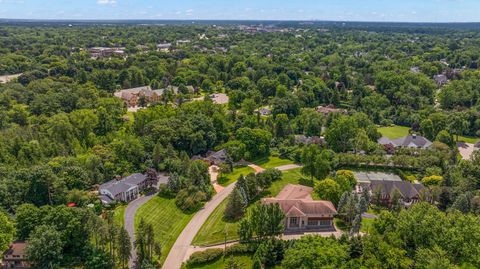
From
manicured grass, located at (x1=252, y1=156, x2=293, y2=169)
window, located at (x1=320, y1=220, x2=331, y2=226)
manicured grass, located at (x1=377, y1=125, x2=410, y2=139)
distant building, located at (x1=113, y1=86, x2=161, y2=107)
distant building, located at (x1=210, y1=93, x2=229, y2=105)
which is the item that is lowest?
manicured grass, located at (x1=377, y1=125, x2=410, y2=139)

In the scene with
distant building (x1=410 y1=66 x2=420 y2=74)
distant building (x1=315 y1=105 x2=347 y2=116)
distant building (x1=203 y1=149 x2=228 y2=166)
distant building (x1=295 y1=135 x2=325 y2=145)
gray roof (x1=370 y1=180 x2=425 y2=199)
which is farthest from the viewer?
distant building (x1=410 y1=66 x2=420 y2=74)

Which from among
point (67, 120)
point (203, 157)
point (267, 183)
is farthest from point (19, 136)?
point (267, 183)

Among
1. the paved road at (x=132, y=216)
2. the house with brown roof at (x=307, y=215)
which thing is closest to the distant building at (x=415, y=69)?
the house with brown roof at (x=307, y=215)

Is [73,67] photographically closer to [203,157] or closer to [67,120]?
[67,120]

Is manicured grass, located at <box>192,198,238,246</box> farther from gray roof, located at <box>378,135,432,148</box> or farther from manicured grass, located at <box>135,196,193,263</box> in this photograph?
gray roof, located at <box>378,135,432,148</box>

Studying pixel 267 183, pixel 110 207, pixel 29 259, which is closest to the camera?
pixel 29 259

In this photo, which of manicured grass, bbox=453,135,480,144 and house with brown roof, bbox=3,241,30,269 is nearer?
house with brown roof, bbox=3,241,30,269

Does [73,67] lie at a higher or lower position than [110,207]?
higher

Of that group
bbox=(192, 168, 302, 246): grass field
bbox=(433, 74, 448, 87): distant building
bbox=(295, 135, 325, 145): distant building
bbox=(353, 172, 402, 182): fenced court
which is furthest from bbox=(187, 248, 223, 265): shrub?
bbox=(433, 74, 448, 87): distant building
